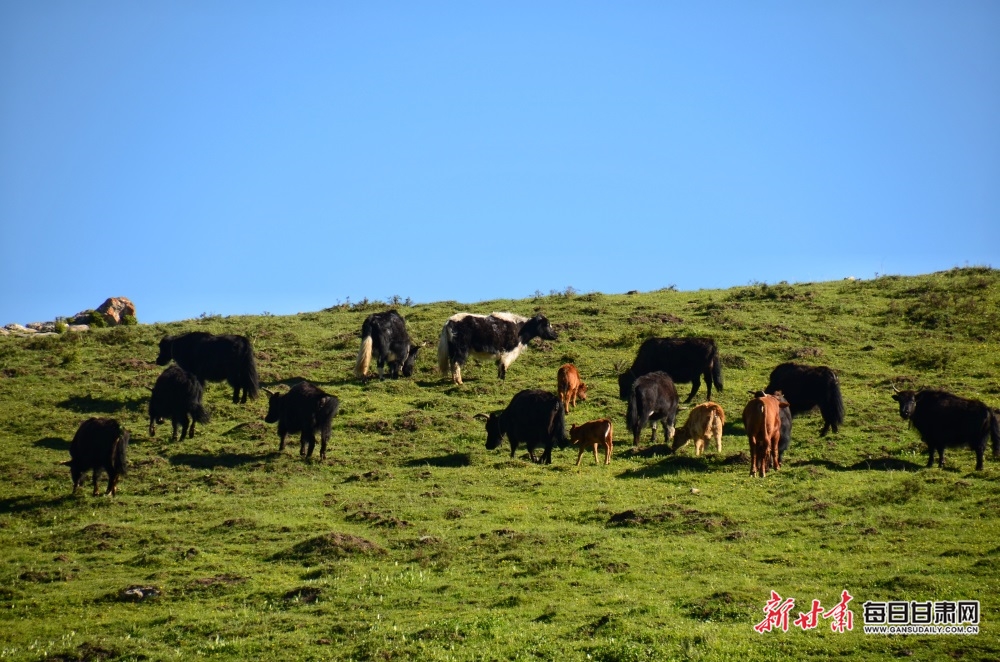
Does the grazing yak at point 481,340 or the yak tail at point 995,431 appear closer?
the yak tail at point 995,431

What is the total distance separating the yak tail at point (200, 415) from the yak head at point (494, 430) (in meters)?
7.41

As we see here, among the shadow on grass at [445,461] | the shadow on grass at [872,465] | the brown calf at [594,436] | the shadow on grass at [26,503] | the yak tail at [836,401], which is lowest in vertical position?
the shadow on grass at [26,503]

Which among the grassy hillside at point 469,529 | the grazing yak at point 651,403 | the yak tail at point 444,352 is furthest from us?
the yak tail at point 444,352

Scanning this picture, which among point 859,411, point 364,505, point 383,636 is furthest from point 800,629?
point 859,411

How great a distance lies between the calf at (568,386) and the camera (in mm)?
28797

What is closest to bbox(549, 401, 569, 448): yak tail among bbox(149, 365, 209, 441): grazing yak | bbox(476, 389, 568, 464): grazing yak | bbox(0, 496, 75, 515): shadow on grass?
bbox(476, 389, 568, 464): grazing yak

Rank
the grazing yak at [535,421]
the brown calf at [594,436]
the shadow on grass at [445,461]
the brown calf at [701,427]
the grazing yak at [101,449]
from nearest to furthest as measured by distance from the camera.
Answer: the grazing yak at [101,449], the brown calf at [701,427], the brown calf at [594,436], the grazing yak at [535,421], the shadow on grass at [445,461]

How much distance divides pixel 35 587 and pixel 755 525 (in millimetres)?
12420

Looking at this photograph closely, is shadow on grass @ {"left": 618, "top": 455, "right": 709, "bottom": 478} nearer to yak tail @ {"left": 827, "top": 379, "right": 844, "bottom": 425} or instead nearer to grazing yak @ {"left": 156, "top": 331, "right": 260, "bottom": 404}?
yak tail @ {"left": 827, "top": 379, "right": 844, "bottom": 425}

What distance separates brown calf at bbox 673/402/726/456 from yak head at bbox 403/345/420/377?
11.4 metres

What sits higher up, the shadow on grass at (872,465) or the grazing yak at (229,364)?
the grazing yak at (229,364)

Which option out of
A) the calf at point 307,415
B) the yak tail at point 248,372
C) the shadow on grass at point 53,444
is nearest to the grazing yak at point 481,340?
the yak tail at point 248,372

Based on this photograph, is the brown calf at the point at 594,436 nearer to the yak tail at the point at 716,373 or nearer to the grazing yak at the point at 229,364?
the yak tail at the point at 716,373

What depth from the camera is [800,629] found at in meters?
14.9
